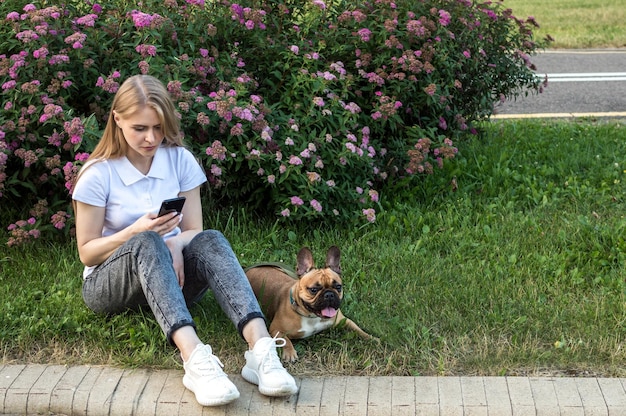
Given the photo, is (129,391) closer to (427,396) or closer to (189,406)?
(189,406)

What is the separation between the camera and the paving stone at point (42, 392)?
3.55 metres

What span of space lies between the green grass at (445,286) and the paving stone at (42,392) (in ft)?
0.51

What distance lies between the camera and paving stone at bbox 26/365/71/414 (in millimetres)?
3549

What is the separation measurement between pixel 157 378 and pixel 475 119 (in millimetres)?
3317

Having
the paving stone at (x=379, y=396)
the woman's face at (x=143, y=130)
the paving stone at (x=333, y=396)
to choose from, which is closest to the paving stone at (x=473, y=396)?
the paving stone at (x=379, y=396)

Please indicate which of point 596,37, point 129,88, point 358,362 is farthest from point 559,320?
point 596,37

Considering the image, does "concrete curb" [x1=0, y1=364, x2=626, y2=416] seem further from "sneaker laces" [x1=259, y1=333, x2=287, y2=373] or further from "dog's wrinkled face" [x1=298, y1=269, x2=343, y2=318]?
"dog's wrinkled face" [x1=298, y1=269, x2=343, y2=318]

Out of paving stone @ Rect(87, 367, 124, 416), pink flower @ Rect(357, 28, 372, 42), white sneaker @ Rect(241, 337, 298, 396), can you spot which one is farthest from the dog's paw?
pink flower @ Rect(357, 28, 372, 42)

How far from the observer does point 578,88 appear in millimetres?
9500

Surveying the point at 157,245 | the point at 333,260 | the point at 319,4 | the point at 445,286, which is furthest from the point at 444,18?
the point at 157,245

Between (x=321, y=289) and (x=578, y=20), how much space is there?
10.8 metres

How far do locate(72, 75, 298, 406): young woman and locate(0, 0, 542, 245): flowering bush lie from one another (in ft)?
2.05

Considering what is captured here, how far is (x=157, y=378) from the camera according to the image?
12.1ft

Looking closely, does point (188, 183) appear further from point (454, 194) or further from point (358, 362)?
point (454, 194)
